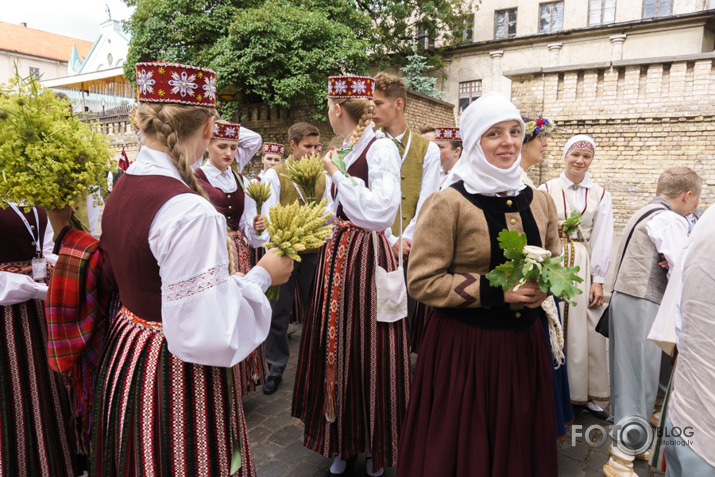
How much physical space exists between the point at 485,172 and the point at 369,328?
1.32 m

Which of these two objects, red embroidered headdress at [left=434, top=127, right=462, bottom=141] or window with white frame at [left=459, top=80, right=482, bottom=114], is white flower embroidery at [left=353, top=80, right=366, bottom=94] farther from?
window with white frame at [left=459, top=80, right=482, bottom=114]

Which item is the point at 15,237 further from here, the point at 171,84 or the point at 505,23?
the point at 505,23

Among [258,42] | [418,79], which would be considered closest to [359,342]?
[258,42]

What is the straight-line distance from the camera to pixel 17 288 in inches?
96.7

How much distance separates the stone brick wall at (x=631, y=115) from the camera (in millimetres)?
11516

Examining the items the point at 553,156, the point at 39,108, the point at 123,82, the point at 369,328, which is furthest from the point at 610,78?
the point at 123,82

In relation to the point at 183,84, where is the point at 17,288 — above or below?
below

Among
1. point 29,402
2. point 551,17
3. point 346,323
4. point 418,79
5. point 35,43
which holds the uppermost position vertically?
point 35,43

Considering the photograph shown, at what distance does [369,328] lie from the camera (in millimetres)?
3035

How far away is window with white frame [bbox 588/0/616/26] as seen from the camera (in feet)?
67.5

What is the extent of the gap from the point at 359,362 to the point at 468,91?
2213 cm

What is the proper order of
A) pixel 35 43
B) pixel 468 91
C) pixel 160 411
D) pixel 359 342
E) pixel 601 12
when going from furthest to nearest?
pixel 35 43
pixel 468 91
pixel 601 12
pixel 359 342
pixel 160 411

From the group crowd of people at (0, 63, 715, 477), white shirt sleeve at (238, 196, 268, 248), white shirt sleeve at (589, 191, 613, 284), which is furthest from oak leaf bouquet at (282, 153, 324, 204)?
white shirt sleeve at (589, 191, 613, 284)

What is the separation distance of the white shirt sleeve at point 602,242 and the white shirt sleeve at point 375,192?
7.28 feet
